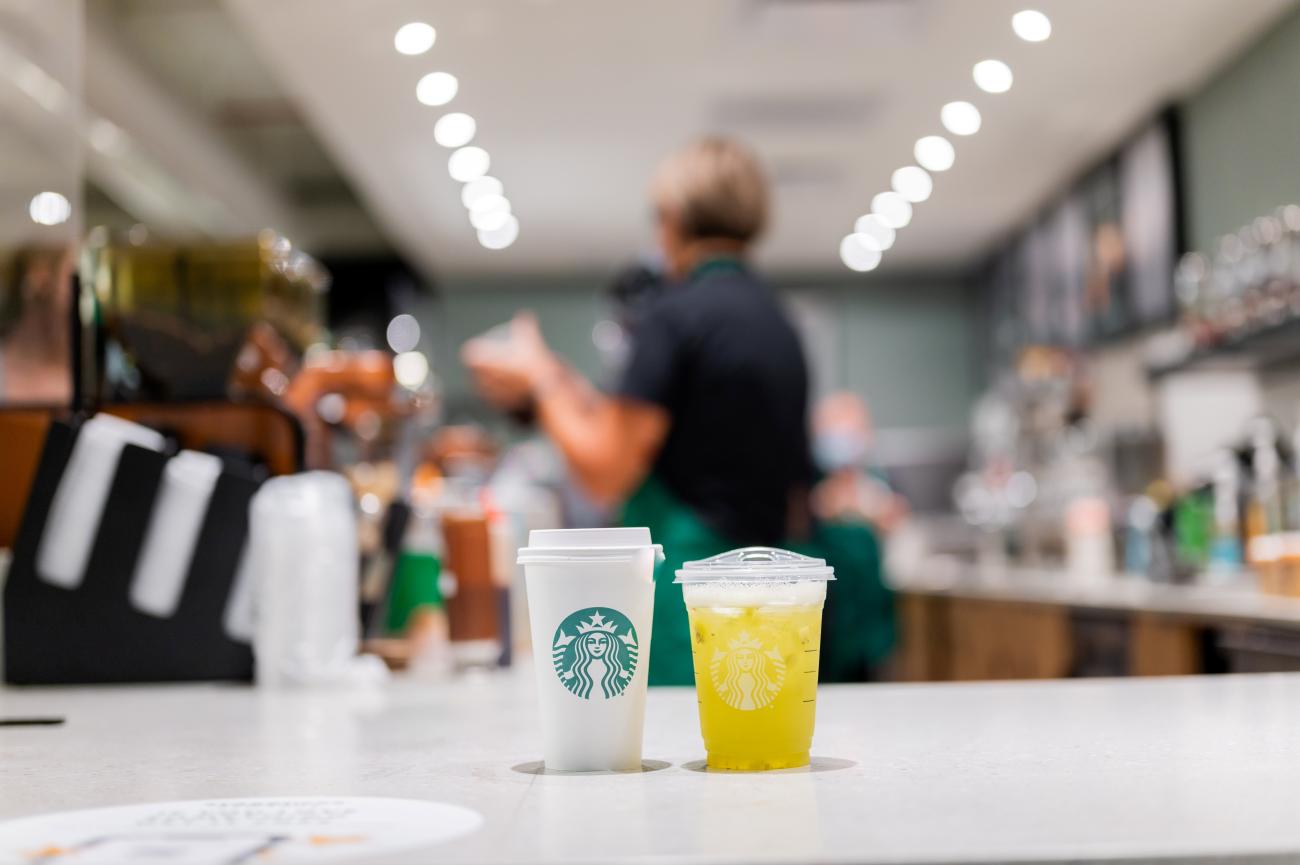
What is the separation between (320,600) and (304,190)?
18.6ft

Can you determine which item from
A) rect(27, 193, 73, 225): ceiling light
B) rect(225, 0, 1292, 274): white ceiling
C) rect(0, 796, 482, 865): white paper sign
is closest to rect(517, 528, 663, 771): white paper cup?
rect(0, 796, 482, 865): white paper sign

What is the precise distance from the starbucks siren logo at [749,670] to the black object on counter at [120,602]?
0.97m

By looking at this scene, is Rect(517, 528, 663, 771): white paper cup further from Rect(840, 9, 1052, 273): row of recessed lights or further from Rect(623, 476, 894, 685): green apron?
Rect(840, 9, 1052, 273): row of recessed lights

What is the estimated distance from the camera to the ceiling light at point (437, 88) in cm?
449

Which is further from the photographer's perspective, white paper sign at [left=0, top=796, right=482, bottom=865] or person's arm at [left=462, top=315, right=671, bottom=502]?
person's arm at [left=462, top=315, right=671, bottom=502]

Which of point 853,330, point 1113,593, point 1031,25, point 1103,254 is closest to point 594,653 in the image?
point 1031,25

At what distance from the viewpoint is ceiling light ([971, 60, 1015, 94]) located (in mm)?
3500

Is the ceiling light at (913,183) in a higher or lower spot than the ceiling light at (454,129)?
lower

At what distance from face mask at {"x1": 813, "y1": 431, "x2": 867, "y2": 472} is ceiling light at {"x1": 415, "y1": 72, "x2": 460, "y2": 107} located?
8.67ft

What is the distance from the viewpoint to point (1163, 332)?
5129 millimetres

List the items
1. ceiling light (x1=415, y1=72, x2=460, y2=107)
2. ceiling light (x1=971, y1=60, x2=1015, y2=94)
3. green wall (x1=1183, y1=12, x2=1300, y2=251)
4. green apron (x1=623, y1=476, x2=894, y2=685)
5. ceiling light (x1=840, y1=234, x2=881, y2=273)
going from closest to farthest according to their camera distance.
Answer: green apron (x1=623, y1=476, x2=894, y2=685) → ceiling light (x1=971, y1=60, x2=1015, y2=94) → green wall (x1=1183, y1=12, x2=1300, y2=251) → ceiling light (x1=415, y1=72, x2=460, y2=107) → ceiling light (x1=840, y1=234, x2=881, y2=273)

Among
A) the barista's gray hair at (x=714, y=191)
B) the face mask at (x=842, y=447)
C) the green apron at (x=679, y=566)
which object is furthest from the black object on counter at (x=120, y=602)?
the face mask at (x=842, y=447)

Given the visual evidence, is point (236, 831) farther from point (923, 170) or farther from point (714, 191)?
point (923, 170)

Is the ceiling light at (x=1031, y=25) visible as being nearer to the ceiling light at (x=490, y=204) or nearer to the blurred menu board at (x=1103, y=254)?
the blurred menu board at (x=1103, y=254)
